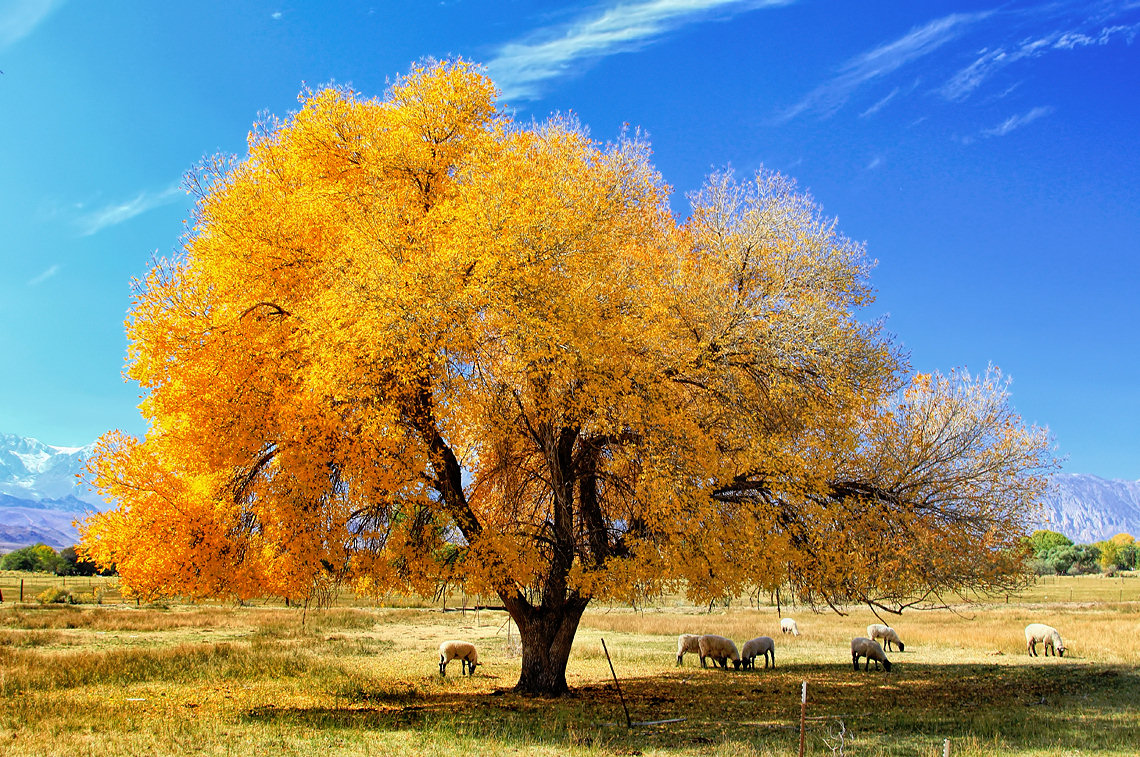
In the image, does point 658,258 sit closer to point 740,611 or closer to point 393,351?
point 393,351

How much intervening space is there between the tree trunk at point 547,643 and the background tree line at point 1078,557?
89424 mm

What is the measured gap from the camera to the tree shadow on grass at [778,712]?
13859mm

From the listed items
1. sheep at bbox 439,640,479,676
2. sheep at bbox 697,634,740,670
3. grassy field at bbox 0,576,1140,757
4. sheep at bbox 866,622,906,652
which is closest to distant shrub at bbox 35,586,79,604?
grassy field at bbox 0,576,1140,757

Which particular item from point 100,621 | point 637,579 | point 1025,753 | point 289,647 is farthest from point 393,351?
point 100,621

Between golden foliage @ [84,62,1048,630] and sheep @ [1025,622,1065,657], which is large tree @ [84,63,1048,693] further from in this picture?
sheep @ [1025,622,1065,657]

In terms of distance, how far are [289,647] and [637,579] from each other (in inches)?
791

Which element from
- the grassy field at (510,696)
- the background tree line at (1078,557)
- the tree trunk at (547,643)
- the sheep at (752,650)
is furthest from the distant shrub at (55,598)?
the background tree line at (1078,557)

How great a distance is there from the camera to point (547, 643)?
19.8 m

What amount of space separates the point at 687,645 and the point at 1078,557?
12044 cm

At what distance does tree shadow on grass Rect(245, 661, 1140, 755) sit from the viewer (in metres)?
13.9

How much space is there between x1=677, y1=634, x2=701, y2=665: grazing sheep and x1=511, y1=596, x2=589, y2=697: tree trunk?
9438mm

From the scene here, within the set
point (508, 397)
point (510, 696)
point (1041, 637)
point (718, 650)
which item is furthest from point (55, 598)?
point (1041, 637)

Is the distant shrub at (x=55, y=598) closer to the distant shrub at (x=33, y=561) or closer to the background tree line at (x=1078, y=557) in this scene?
the distant shrub at (x=33, y=561)

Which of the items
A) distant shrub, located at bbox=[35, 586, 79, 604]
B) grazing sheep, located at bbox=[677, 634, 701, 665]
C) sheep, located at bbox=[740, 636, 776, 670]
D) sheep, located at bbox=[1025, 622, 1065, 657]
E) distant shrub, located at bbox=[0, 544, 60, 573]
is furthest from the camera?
distant shrub, located at bbox=[0, 544, 60, 573]
